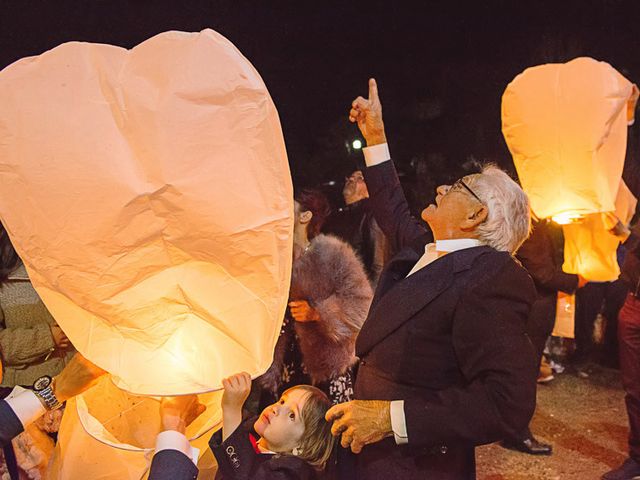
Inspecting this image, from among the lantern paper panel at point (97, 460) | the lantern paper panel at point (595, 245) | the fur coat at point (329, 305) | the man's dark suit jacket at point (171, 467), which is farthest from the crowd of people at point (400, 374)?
the lantern paper panel at point (595, 245)

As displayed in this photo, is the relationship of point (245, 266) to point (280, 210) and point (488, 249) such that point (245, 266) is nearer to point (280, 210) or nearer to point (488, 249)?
point (280, 210)

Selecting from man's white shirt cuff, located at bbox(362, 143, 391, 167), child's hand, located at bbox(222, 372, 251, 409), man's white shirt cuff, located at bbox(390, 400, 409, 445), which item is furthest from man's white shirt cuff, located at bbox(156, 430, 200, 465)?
man's white shirt cuff, located at bbox(362, 143, 391, 167)

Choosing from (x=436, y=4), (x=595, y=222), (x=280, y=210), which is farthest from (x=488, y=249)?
(x=436, y=4)

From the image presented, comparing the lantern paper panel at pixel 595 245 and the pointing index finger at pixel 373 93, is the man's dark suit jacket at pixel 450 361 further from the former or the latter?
the lantern paper panel at pixel 595 245

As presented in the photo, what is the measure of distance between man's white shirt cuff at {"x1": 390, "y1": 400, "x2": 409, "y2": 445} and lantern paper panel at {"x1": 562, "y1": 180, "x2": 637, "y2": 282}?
8.18 ft

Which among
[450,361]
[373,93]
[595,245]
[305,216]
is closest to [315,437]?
[450,361]

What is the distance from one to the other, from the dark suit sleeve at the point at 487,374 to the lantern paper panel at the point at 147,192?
19.3 inches

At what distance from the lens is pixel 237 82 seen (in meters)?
1.22

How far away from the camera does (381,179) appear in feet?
7.22

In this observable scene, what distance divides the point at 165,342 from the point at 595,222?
300 cm

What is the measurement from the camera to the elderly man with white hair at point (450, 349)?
1.49m

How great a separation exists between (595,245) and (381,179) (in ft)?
6.82

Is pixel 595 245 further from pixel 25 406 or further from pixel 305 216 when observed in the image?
pixel 25 406

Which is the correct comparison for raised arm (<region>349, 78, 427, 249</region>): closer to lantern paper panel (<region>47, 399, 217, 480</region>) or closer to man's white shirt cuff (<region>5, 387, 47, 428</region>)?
lantern paper panel (<region>47, 399, 217, 480</region>)
